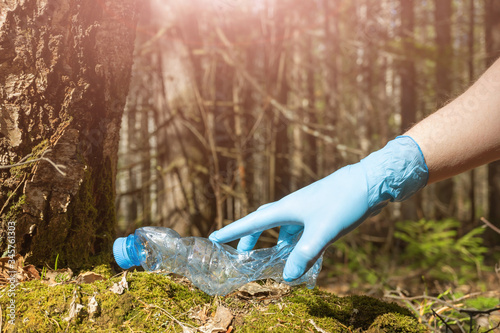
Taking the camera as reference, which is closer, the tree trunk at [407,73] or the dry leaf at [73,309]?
the dry leaf at [73,309]

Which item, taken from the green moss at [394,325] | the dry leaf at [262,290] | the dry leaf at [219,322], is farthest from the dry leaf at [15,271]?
the green moss at [394,325]

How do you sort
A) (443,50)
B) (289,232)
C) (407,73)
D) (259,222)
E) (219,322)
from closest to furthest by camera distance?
(219,322), (259,222), (289,232), (443,50), (407,73)

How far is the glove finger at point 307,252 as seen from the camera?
1464 millimetres

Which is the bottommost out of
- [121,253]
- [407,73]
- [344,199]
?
[121,253]

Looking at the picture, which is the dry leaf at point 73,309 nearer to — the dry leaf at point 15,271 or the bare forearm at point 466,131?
the dry leaf at point 15,271

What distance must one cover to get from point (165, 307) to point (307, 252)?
67 cm

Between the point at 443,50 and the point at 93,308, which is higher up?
the point at 443,50

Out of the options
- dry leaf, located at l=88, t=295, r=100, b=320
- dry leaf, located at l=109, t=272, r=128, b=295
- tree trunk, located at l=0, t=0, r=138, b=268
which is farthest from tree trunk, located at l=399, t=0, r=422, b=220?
dry leaf, located at l=88, t=295, r=100, b=320

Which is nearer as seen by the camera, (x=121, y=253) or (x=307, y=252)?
(x=307, y=252)

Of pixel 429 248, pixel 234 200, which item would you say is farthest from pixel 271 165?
pixel 429 248

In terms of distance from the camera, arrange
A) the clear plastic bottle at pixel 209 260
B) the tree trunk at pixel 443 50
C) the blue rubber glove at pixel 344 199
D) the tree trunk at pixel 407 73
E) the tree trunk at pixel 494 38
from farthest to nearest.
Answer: the tree trunk at pixel 494 38
the tree trunk at pixel 407 73
the tree trunk at pixel 443 50
the clear plastic bottle at pixel 209 260
the blue rubber glove at pixel 344 199

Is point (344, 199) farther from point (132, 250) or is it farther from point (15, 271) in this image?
point (15, 271)

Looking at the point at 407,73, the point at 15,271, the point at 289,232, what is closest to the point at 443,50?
the point at 407,73

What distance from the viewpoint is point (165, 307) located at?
1.52 meters
